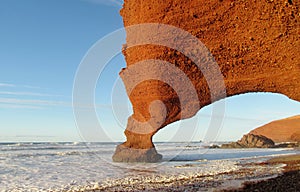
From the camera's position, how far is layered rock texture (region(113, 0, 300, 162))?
14141mm

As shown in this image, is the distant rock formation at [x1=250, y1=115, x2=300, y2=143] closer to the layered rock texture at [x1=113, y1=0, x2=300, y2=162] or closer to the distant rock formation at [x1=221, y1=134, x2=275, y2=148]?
the distant rock formation at [x1=221, y1=134, x2=275, y2=148]

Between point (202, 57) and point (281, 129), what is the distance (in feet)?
270

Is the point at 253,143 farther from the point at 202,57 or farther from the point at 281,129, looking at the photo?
the point at 281,129

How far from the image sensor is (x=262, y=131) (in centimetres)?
9494

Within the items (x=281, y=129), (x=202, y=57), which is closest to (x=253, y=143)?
(x=202, y=57)

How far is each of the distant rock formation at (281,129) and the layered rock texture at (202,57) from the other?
234 ft

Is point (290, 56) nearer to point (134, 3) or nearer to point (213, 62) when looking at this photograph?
point (213, 62)

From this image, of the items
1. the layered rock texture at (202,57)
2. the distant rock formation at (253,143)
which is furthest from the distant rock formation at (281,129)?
the layered rock texture at (202,57)

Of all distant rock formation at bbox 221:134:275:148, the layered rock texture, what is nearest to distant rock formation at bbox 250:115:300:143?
distant rock formation at bbox 221:134:275:148

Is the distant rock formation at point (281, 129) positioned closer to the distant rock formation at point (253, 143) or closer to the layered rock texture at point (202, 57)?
the distant rock formation at point (253, 143)

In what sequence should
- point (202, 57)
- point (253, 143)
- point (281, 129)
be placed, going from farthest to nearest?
point (281, 129)
point (253, 143)
point (202, 57)

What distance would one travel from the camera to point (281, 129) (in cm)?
9019

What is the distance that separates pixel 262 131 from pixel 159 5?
86152 mm

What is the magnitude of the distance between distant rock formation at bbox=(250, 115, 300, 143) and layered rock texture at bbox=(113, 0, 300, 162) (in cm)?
7147
